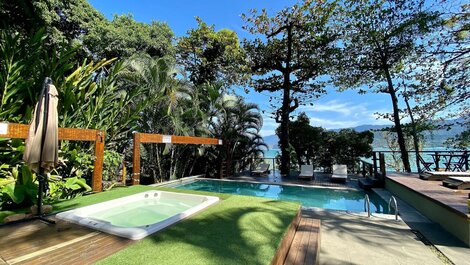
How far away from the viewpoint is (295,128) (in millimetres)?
13312

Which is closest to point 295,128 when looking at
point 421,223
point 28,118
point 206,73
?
point 206,73

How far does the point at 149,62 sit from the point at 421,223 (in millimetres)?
9009

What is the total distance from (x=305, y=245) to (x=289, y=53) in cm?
1072

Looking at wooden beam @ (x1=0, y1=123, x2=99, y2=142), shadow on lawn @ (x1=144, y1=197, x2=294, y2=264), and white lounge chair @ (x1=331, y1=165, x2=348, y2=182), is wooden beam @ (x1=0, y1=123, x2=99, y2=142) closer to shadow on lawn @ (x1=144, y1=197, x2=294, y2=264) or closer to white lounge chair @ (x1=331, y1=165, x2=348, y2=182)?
shadow on lawn @ (x1=144, y1=197, x2=294, y2=264)

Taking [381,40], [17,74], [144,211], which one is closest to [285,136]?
[381,40]

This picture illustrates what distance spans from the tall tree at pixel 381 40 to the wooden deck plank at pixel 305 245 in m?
8.81

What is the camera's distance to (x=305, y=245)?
318 cm

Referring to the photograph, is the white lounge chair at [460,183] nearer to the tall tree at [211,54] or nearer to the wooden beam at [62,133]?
the wooden beam at [62,133]

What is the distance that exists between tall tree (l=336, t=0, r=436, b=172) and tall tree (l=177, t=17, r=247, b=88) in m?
5.69

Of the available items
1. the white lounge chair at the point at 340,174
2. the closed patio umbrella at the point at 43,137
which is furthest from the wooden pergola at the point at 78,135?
the white lounge chair at the point at 340,174

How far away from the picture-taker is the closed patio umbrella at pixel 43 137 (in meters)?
3.06

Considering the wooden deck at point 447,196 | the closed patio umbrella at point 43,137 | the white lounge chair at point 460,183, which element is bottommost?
the wooden deck at point 447,196

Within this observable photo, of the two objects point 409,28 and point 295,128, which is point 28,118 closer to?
point 295,128

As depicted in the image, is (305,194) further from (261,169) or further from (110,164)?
(110,164)
